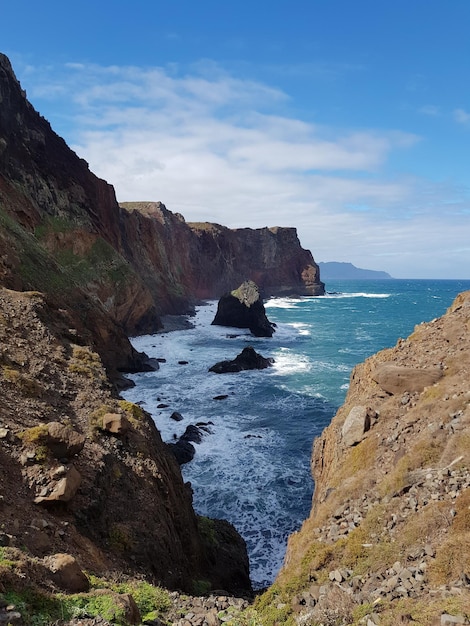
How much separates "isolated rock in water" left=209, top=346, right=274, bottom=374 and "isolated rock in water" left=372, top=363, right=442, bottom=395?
30.3 metres

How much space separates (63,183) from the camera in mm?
52594

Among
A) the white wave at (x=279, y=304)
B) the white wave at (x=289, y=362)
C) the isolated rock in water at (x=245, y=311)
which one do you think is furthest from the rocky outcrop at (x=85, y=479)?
the white wave at (x=279, y=304)

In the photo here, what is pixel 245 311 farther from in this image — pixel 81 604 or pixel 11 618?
pixel 11 618

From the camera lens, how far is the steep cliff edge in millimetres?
6695

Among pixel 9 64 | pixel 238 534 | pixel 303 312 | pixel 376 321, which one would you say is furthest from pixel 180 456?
pixel 303 312

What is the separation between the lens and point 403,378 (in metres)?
13.7

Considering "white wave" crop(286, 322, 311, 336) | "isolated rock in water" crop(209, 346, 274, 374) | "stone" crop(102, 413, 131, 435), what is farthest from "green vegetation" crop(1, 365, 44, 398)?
"white wave" crop(286, 322, 311, 336)

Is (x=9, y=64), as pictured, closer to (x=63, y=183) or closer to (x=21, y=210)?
(x=63, y=183)

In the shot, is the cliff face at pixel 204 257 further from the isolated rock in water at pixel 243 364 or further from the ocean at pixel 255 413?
the isolated rock in water at pixel 243 364

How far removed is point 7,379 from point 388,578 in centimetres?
1220

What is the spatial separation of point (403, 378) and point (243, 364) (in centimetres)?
3271

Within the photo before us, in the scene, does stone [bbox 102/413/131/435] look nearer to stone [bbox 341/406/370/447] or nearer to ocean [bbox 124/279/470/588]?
stone [bbox 341/406/370/447]

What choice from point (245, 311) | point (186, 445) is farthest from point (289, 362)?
point (186, 445)

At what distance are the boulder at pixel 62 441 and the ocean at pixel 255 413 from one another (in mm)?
9777
